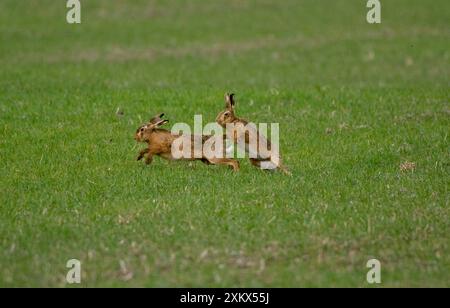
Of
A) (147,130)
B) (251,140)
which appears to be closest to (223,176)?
(251,140)

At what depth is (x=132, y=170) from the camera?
1191 cm

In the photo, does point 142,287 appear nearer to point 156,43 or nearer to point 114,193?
point 114,193

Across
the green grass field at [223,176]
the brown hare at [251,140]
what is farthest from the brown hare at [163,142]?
the brown hare at [251,140]

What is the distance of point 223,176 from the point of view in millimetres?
11625

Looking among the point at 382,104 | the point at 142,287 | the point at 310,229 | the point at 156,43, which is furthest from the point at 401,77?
the point at 142,287

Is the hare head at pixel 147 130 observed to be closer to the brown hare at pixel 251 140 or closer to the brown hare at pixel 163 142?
the brown hare at pixel 163 142

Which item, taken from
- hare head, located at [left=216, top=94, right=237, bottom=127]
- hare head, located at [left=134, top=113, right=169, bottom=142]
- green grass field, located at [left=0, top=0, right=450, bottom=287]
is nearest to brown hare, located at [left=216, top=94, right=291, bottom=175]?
hare head, located at [left=216, top=94, right=237, bottom=127]

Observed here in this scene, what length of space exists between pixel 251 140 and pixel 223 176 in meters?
0.58

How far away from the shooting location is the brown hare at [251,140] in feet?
38.3

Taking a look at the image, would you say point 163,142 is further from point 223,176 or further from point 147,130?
point 223,176

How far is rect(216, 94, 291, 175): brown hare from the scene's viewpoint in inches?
459

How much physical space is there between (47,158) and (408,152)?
501cm

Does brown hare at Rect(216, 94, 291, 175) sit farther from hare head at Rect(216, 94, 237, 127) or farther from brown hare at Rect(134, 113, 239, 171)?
brown hare at Rect(134, 113, 239, 171)

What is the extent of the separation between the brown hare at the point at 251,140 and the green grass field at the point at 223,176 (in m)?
0.25
